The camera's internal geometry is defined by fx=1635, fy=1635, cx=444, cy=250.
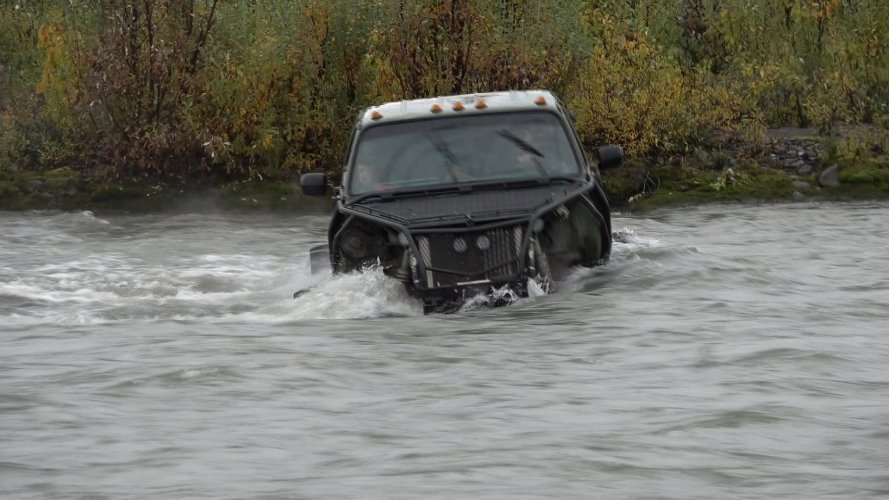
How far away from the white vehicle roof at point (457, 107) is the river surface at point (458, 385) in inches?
57.1

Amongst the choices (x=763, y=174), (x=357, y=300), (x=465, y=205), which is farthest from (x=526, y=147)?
(x=763, y=174)

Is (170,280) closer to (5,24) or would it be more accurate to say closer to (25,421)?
(25,421)

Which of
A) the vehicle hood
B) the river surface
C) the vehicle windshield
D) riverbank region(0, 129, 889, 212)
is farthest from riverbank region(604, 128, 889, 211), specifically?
the vehicle hood

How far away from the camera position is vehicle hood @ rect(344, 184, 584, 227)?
37.2 ft

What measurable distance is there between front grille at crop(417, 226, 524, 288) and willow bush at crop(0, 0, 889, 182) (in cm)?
1019

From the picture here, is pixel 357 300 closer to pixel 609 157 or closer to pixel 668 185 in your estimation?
pixel 609 157

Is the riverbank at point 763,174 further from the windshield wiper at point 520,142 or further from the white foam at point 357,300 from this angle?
the white foam at point 357,300

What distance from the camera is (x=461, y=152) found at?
12.5 m

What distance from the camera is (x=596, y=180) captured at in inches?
490

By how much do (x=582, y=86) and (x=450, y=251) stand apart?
36.6 feet

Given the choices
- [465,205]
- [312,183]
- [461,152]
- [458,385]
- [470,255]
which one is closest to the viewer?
[458,385]

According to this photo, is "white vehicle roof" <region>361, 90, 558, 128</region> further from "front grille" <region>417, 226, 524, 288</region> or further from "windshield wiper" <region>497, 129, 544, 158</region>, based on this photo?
"front grille" <region>417, 226, 524, 288</region>

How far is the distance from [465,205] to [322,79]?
427 inches

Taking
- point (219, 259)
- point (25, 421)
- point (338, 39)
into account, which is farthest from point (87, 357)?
point (338, 39)
